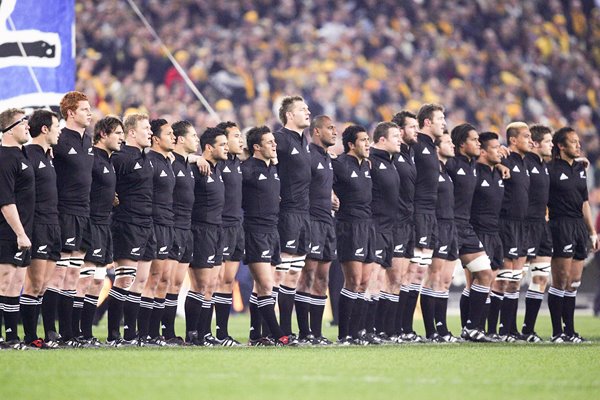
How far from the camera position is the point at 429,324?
1275 cm

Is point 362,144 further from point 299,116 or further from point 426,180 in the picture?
point 426,180

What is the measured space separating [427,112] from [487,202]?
119cm

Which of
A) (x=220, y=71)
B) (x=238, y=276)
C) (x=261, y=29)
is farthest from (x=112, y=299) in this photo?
(x=261, y=29)

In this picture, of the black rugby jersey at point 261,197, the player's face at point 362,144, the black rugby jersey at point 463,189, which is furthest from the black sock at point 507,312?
the black rugby jersey at point 261,197

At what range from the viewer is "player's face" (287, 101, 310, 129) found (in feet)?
40.5

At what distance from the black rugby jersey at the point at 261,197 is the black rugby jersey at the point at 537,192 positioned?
119 inches

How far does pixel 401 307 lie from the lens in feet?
42.3

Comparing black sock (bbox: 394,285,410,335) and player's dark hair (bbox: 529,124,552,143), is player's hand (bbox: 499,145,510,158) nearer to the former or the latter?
player's dark hair (bbox: 529,124,552,143)

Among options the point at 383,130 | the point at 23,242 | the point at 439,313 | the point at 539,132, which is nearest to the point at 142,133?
the point at 23,242

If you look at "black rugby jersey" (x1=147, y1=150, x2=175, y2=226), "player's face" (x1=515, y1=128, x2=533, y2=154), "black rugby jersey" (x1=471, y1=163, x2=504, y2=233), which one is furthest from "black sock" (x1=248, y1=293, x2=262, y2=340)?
"player's face" (x1=515, y1=128, x2=533, y2=154)

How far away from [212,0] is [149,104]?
4292mm

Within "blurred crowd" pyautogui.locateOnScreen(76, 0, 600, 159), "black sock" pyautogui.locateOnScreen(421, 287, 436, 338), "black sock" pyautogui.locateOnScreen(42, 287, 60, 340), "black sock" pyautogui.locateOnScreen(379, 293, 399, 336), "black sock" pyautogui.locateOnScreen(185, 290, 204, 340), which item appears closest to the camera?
"black sock" pyautogui.locateOnScreen(42, 287, 60, 340)

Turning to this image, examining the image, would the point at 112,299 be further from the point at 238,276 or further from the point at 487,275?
the point at 238,276

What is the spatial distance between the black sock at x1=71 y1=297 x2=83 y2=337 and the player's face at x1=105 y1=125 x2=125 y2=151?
4.88ft
